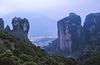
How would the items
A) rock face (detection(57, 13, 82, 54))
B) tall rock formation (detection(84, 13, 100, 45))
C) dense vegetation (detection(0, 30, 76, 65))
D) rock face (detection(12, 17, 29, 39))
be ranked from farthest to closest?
rock face (detection(57, 13, 82, 54)) < tall rock formation (detection(84, 13, 100, 45)) < rock face (detection(12, 17, 29, 39)) < dense vegetation (detection(0, 30, 76, 65))

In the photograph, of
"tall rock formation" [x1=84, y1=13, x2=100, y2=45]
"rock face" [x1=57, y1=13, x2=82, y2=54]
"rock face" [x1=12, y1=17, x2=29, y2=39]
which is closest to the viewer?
"rock face" [x1=12, y1=17, x2=29, y2=39]

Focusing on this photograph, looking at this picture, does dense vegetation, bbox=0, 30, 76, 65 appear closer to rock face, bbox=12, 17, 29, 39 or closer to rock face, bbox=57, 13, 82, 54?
rock face, bbox=12, 17, 29, 39

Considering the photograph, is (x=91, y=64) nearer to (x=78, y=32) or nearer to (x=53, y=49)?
(x=78, y=32)

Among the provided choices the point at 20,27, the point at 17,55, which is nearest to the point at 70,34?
the point at 20,27

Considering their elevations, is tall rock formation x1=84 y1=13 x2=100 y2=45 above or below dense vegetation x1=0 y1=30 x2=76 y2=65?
above

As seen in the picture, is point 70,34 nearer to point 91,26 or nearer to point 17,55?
point 91,26

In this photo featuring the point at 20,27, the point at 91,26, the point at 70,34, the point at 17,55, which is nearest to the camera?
the point at 17,55

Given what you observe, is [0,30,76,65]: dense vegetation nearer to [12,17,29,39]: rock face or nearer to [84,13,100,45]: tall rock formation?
[12,17,29,39]: rock face

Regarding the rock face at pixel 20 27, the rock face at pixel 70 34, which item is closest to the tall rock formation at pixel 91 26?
the rock face at pixel 70 34

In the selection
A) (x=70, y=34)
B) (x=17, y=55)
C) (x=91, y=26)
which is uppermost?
(x=91, y=26)

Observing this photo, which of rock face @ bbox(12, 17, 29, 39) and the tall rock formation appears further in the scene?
the tall rock formation

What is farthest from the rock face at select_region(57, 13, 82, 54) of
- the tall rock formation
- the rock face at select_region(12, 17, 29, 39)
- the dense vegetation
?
the dense vegetation
